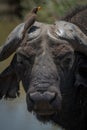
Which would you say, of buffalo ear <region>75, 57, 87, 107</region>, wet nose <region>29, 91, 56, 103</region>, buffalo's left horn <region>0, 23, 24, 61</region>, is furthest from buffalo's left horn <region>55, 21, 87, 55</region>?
wet nose <region>29, 91, 56, 103</region>

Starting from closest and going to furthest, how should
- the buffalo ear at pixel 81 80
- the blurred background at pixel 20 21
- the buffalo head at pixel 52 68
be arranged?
1. the buffalo head at pixel 52 68
2. the buffalo ear at pixel 81 80
3. the blurred background at pixel 20 21

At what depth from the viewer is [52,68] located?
7.77m

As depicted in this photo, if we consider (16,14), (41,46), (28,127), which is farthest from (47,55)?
(16,14)

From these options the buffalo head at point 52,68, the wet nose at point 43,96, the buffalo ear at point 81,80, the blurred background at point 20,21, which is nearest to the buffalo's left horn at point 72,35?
the buffalo head at point 52,68

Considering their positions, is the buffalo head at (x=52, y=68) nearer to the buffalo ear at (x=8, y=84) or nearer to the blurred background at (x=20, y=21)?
the buffalo ear at (x=8, y=84)

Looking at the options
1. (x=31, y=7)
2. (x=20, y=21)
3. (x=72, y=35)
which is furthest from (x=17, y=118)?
(x=31, y=7)

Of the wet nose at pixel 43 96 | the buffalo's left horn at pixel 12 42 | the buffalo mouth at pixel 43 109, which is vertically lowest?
the buffalo mouth at pixel 43 109

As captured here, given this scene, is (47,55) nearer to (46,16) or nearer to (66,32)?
(66,32)

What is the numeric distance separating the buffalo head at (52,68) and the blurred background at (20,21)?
161cm

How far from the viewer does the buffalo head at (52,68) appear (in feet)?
24.9

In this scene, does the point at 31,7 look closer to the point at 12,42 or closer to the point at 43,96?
the point at 12,42

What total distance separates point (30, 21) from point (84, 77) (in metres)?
0.99

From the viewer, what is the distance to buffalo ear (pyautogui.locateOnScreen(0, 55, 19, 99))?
895cm

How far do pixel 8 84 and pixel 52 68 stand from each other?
149 centimetres
